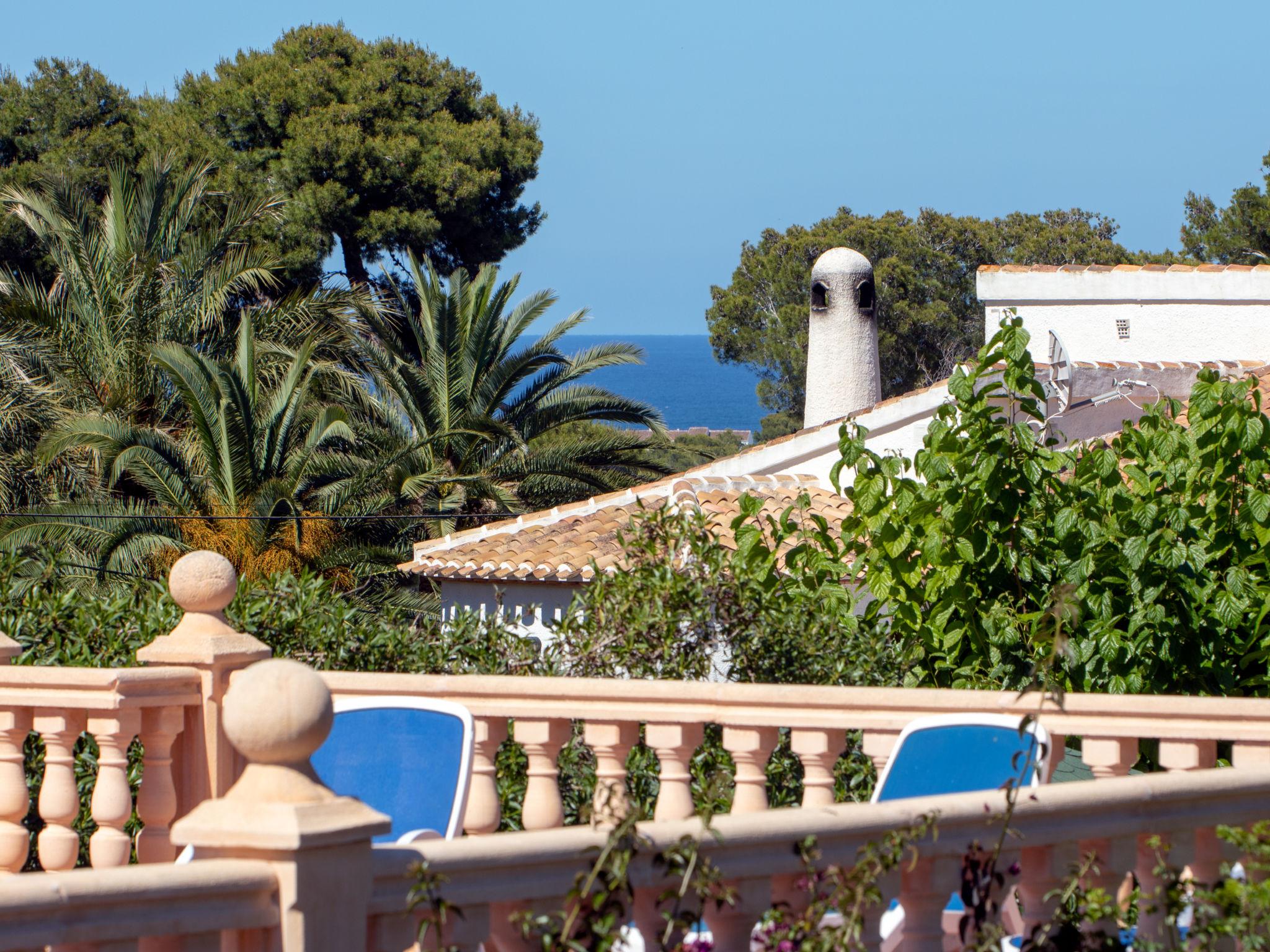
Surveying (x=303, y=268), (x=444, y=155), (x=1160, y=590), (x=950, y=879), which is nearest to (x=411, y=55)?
(x=444, y=155)

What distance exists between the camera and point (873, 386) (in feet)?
66.2

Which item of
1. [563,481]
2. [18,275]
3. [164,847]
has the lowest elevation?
[164,847]

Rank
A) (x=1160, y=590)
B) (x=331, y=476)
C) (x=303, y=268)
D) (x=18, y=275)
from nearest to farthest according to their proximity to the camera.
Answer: (x=1160, y=590) → (x=331, y=476) → (x=18, y=275) → (x=303, y=268)

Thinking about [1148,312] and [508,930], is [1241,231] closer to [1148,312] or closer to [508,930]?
[1148,312]

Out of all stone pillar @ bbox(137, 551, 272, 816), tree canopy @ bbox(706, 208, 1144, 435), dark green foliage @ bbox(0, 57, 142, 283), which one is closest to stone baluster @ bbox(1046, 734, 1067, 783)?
stone pillar @ bbox(137, 551, 272, 816)

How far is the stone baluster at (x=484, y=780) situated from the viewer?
14.9 ft

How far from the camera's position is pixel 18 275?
91.8 feet

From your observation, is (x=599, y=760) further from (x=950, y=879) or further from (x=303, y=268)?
(x=303, y=268)

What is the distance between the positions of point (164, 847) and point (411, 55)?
3205cm

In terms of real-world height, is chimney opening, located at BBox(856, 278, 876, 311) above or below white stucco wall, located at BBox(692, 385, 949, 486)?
above

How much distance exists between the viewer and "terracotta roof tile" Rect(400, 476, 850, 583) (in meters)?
14.7

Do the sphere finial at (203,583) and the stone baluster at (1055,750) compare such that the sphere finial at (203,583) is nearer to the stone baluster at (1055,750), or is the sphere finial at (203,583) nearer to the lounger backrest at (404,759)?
the lounger backrest at (404,759)

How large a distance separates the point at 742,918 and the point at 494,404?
17472 millimetres

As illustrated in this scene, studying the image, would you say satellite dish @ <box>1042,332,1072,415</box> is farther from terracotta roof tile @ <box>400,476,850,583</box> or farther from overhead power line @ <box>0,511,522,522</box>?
overhead power line @ <box>0,511,522,522</box>
